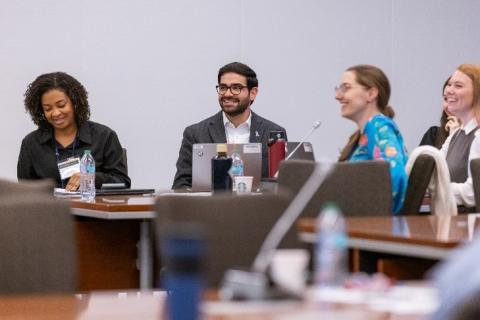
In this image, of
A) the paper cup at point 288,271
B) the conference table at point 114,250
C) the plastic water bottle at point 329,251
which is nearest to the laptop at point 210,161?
the conference table at point 114,250

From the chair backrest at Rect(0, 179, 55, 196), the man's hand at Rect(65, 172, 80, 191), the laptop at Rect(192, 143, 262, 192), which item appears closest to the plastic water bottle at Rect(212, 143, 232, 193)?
the laptop at Rect(192, 143, 262, 192)

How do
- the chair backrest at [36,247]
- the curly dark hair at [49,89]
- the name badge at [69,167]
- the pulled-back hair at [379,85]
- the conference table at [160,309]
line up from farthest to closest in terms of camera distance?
the curly dark hair at [49,89]
the name badge at [69,167]
the pulled-back hair at [379,85]
the chair backrest at [36,247]
the conference table at [160,309]

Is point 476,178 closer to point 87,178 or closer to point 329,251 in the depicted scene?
point 87,178

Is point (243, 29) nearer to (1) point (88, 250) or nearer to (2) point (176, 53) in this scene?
(2) point (176, 53)

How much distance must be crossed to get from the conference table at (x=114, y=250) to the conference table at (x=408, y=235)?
159 centimetres

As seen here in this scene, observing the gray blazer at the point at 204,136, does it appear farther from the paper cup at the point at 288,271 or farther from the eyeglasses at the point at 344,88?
the paper cup at the point at 288,271

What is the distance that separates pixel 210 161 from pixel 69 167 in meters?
0.80

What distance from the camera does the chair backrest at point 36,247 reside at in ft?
7.49

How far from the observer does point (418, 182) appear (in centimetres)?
397

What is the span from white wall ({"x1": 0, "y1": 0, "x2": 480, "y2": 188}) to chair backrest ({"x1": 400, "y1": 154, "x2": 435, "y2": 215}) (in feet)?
12.1

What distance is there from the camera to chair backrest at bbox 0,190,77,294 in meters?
2.28

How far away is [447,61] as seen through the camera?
27.0 ft

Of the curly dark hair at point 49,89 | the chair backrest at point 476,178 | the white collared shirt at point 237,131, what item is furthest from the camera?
the white collared shirt at point 237,131

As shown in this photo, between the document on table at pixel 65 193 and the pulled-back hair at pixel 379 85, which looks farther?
the document on table at pixel 65 193
